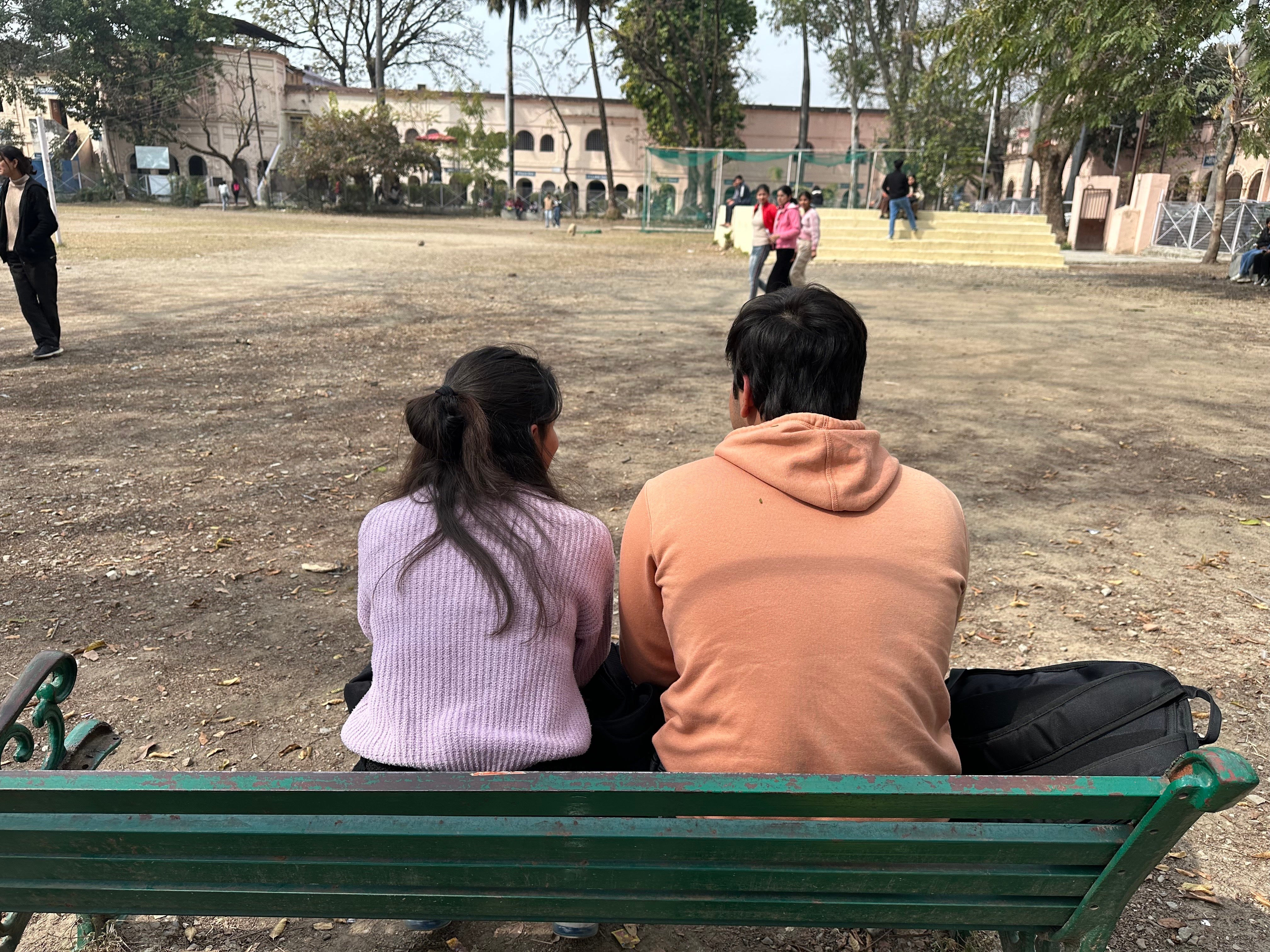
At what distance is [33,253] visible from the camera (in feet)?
24.7

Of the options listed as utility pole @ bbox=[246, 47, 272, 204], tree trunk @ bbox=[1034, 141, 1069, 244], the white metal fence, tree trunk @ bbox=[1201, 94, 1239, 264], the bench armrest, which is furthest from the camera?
utility pole @ bbox=[246, 47, 272, 204]

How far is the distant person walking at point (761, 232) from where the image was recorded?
1180 cm

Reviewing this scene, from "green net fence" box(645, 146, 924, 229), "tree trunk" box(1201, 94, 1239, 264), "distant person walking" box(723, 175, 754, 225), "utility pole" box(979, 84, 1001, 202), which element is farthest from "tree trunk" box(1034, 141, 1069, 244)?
"distant person walking" box(723, 175, 754, 225)

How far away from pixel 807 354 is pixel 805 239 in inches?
420

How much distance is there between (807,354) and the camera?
174 cm

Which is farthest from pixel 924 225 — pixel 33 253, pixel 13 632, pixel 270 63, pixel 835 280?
pixel 270 63

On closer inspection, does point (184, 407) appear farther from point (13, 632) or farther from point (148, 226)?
point (148, 226)

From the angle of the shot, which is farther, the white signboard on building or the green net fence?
the white signboard on building

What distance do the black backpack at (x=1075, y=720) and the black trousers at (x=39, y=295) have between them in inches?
318

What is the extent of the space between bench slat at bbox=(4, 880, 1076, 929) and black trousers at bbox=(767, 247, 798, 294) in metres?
10.8

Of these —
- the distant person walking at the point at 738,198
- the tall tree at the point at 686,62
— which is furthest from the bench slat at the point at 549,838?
the tall tree at the point at 686,62

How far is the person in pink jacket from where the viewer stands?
11.6m

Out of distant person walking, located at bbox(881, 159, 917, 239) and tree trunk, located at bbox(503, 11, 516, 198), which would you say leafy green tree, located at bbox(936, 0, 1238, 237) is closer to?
distant person walking, located at bbox(881, 159, 917, 239)

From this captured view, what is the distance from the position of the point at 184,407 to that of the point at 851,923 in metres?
6.14
